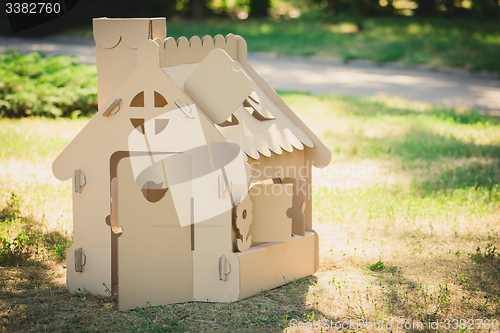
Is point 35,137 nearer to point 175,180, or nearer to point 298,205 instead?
point 175,180

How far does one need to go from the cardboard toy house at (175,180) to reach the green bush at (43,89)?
5.60 m

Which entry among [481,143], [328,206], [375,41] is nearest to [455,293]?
[328,206]

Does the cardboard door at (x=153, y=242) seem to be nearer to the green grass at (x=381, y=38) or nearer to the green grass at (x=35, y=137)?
the green grass at (x=35, y=137)

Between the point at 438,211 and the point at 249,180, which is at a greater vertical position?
the point at 249,180

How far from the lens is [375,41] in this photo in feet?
61.5

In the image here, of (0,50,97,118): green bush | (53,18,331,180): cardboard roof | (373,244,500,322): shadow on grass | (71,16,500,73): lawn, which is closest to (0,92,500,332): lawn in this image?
(373,244,500,322): shadow on grass

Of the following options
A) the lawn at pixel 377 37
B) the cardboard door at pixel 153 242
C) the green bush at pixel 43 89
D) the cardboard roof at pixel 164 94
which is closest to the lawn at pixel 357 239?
the cardboard door at pixel 153 242

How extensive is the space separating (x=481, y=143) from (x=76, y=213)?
6.55 m

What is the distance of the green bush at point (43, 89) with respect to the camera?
8.45 meters

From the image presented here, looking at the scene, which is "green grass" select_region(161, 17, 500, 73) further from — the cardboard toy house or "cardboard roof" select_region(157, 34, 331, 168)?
the cardboard toy house

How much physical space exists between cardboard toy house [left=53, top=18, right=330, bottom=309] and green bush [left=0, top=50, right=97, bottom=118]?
5.60 metres

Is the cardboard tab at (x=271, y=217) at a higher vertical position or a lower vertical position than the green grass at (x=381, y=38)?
lower

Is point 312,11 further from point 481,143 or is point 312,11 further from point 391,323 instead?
point 391,323

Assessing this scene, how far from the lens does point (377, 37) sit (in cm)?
1956
